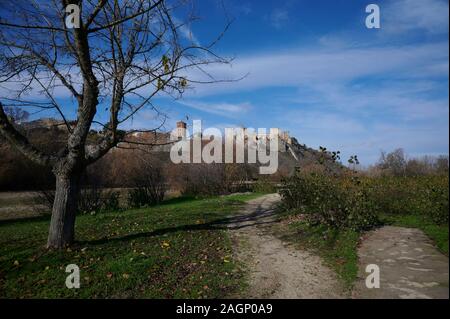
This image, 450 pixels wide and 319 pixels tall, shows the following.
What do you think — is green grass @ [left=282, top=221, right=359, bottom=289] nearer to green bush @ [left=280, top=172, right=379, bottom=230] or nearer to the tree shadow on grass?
green bush @ [left=280, top=172, right=379, bottom=230]

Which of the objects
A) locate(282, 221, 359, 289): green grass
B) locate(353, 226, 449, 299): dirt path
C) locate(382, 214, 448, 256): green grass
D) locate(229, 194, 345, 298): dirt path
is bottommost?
locate(229, 194, 345, 298): dirt path

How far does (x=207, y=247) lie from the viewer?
8.18 m

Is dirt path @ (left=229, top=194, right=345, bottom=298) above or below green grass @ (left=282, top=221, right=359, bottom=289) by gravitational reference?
below

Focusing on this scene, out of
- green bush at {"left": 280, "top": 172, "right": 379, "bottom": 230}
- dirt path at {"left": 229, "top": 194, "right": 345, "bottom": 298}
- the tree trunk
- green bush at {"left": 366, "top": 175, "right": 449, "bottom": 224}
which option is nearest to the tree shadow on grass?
the tree trunk

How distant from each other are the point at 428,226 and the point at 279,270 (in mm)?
2718

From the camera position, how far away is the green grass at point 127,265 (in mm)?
5668

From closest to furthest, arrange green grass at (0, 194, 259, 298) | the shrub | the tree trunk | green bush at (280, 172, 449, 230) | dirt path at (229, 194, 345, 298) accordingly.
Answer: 1. dirt path at (229, 194, 345, 298)
2. green grass at (0, 194, 259, 298)
3. the tree trunk
4. green bush at (280, 172, 449, 230)
5. the shrub

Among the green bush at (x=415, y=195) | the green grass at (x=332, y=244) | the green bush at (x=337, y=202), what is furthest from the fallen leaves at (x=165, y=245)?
the green bush at (x=415, y=195)

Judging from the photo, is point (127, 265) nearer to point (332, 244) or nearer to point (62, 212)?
point (62, 212)

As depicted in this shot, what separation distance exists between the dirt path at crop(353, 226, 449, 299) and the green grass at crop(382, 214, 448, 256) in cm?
10

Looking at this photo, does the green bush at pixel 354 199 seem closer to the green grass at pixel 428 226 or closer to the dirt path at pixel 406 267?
the green grass at pixel 428 226

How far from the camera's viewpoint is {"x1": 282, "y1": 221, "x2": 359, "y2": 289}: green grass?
246 inches

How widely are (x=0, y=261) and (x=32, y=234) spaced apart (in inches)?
122
